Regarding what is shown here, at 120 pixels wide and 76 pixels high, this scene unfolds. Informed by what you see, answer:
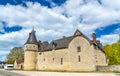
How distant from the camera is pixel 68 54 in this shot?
48594 millimetres

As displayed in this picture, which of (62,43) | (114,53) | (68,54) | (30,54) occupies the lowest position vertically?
(114,53)

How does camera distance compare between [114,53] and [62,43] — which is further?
[62,43]

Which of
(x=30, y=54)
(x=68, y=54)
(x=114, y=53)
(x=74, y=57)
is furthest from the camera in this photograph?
(x=30, y=54)

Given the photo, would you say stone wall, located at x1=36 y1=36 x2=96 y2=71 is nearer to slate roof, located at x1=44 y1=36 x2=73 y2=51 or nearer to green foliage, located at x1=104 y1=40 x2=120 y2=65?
slate roof, located at x1=44 y1=36 x2=73 y2=51

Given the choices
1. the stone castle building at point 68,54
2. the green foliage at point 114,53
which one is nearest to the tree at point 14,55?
the stone castle building at point 68,54

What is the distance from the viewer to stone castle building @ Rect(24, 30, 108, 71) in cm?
4569

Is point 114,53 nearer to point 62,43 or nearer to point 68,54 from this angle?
point 68,54

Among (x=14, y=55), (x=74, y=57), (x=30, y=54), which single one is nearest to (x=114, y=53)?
(x=74, y=57)

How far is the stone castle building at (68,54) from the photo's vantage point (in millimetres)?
45688

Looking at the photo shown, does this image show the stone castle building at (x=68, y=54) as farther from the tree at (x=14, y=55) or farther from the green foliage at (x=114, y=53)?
the tree at (x=14, y=55)

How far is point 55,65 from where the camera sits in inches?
2087

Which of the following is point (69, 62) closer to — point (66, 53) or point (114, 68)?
point (66, 53)

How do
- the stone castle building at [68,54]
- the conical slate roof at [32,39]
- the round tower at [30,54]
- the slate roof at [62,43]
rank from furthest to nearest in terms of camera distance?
the conical slate roof at [32,39], the round tower at [30,54], the slate roof at [62,43], the stone castle building at [68,54]

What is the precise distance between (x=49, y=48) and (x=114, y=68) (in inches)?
911
